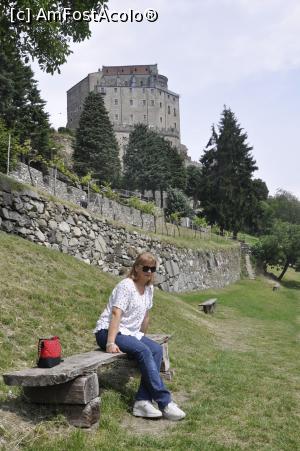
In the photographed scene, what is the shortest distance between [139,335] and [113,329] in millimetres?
412

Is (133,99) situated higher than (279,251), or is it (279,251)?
(133,99)

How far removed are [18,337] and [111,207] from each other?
17.8 metres

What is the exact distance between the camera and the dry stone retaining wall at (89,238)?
12.4 m

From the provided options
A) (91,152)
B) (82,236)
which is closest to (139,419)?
(82,236)

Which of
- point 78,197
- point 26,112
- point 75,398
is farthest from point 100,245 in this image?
point 26,112

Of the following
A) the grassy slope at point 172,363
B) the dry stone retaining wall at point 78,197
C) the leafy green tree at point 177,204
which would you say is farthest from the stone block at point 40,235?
the leafy green tree at point 177,204

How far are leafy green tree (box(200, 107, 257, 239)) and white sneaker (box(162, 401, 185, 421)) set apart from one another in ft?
145

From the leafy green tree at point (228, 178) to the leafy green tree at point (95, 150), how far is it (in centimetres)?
1019

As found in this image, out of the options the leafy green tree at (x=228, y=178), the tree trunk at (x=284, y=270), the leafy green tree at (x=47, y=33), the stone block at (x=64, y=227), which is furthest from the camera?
the leafy green tree at (x=228, y=178)

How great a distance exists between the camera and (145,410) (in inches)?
182

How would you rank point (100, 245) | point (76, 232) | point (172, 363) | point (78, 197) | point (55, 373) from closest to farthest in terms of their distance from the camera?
point (55, 373) → point (172, 363) → point (76, 232) → point (100, 245) → point (78, 197)

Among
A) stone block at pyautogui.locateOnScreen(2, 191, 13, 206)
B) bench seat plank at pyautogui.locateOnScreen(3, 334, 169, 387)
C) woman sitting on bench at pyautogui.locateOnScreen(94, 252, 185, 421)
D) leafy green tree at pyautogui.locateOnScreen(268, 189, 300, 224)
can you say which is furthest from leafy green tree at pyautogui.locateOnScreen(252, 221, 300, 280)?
leafy green tree at pyautogui.locateOnScreen(268, 189, 300, 224)

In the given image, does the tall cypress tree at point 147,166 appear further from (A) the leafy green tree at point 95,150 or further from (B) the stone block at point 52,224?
(B) the stone block at point 52,224

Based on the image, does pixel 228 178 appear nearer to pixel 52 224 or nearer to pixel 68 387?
pixel 52 224
